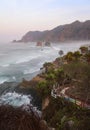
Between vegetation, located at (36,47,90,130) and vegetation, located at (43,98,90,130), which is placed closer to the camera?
vegetation, located at (43,98,90,130)

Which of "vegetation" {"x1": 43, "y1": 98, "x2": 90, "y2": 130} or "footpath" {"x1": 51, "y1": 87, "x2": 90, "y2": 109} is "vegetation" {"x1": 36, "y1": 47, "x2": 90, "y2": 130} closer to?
"vegetation" {"x1": 43, "y1": 98, "x2": 90, "y2": 130}

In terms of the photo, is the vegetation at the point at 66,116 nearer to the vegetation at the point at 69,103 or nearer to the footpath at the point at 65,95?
the vegetation at the point at 69,103

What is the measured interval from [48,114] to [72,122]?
862 cm

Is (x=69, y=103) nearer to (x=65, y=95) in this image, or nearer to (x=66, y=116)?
(x=65, y=95)

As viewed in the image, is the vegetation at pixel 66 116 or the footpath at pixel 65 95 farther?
the footpath at pixel 65 95

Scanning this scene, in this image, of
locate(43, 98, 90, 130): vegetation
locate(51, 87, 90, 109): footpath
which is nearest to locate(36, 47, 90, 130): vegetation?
locate(43, 98, 90, 130): vegetation

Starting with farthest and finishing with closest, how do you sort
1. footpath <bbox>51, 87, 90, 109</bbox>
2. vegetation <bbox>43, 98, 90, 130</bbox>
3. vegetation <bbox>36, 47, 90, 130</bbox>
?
footpath <bbox>51, 87, 90, 109</bbox>, vegetation <bbox>36, 47, 90, 130</bbox>, vegetation <bbox>43, 98, 90, 130</bbox>

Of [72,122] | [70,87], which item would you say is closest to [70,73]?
[70,87]

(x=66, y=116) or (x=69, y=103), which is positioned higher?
(x=69, y=103)

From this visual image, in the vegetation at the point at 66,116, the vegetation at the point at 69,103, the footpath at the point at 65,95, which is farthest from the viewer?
the footpath at the point at 65,95

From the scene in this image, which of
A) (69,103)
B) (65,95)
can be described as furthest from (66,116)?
(65,95)

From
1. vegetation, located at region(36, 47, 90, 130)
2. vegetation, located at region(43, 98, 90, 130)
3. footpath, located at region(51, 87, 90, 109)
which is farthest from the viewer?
footpath, located at region(51, 87, 90, 109)

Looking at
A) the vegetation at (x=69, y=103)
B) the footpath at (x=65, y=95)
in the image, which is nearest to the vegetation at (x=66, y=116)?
the vegetation at (x=69, y=103)

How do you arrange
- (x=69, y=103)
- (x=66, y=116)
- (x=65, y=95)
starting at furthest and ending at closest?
(x=65, y=95), (x=69, y=103), (x=66, y=116)
